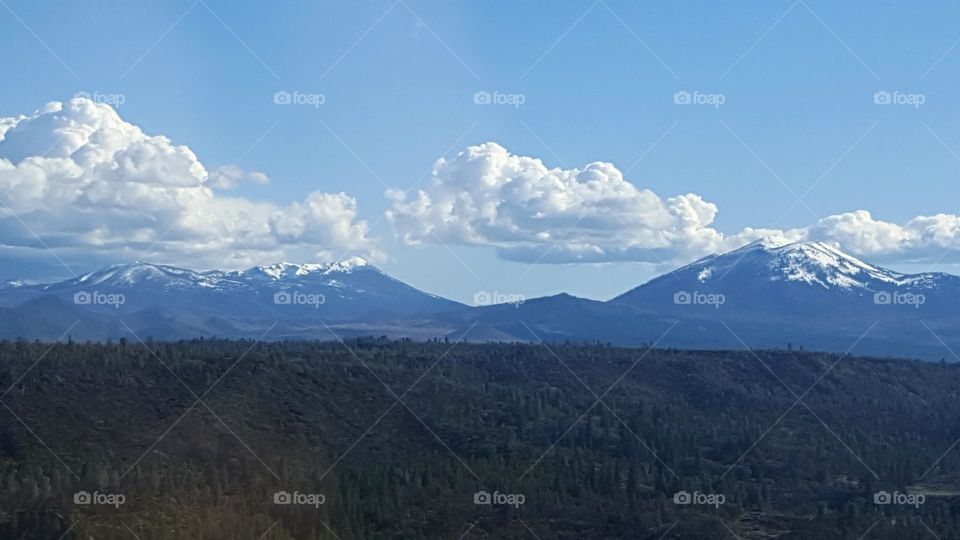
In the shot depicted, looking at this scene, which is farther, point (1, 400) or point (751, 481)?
point (751, 481)

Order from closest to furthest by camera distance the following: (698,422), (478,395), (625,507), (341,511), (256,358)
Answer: (341,511), (625,507), (256,358), (478,395), (698,422)

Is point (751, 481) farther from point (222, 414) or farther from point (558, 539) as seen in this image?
point (222, 414)

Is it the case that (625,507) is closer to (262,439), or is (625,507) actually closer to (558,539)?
(558,539)

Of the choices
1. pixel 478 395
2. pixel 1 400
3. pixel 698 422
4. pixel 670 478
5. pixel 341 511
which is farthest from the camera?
pixel 698 422

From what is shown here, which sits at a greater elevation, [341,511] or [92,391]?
[92,391]

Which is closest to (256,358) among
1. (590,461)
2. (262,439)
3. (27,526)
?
(262,439)

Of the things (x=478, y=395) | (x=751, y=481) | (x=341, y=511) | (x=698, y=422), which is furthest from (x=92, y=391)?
(x=698, y=422)

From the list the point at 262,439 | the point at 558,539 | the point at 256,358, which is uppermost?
the point at 256,358
